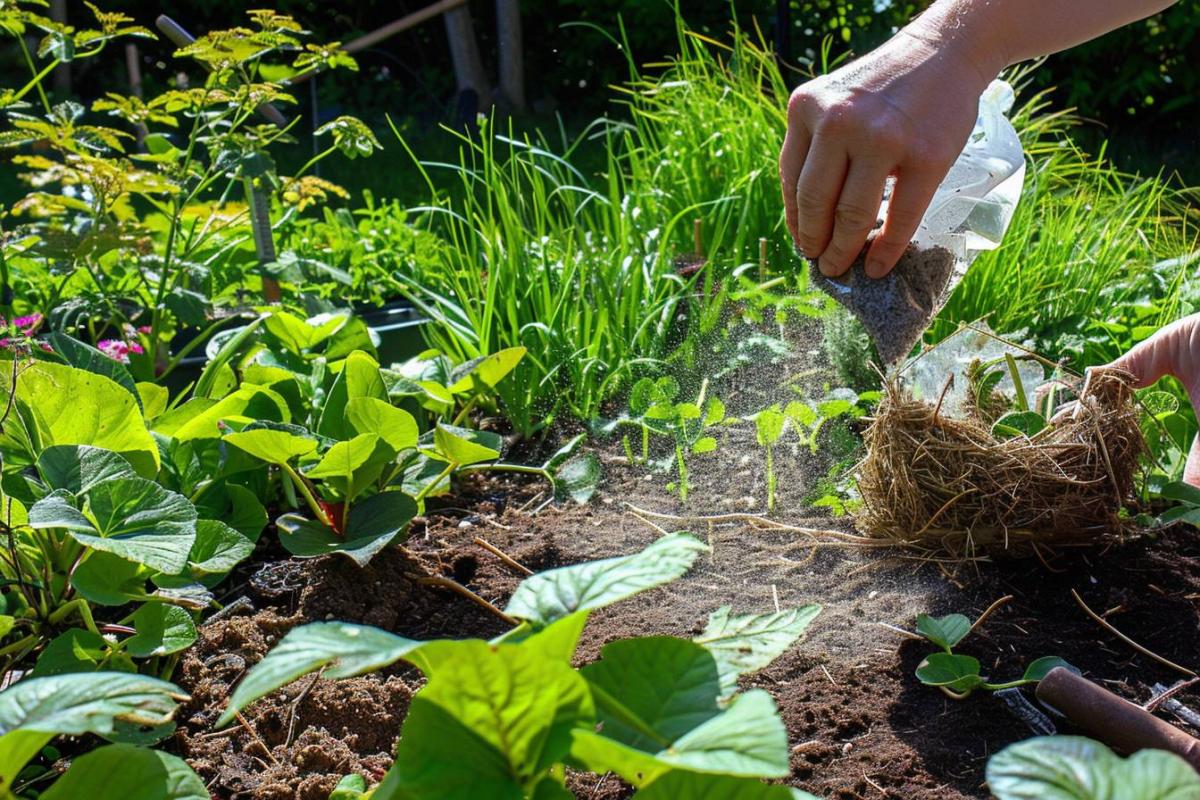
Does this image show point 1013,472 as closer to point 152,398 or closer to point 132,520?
point 132,520

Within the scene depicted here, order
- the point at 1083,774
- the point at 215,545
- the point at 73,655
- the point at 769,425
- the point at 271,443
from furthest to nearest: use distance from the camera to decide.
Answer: the point at 769,425
the point at 271,443
the point at 215,545
the point at 73,655
the point at 1083,774

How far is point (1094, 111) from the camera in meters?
6.20

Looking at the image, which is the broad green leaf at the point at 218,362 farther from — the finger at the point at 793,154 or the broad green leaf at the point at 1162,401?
the broad green leaf at the point at 1162,401

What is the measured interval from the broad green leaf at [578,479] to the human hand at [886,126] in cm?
61

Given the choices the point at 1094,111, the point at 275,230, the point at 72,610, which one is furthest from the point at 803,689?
the point at 1094,111

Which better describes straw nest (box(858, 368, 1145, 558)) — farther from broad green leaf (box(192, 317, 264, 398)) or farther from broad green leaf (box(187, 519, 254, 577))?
broad green leaf (box(192, 317, 264, 398))

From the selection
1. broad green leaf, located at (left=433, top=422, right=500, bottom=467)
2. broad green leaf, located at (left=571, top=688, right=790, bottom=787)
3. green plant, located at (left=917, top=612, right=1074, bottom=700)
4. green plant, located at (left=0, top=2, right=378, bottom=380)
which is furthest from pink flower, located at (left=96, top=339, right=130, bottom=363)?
broad green leaf, located at (left=571, top=688, right=790, bottom=787)

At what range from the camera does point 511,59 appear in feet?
24.5

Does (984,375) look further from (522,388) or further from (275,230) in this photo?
(275,230)

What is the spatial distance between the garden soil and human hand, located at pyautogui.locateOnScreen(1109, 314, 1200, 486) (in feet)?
0.87

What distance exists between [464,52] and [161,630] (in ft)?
21.9

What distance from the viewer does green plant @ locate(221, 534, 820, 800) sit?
65 cm

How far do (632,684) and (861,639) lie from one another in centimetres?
78

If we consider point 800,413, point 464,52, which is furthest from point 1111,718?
point 464,52
